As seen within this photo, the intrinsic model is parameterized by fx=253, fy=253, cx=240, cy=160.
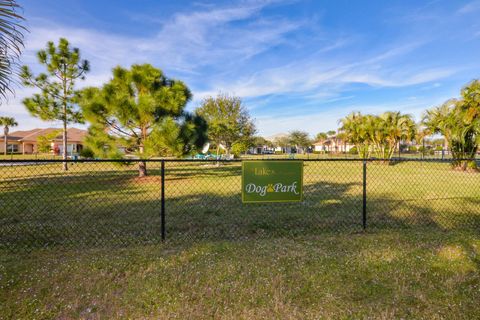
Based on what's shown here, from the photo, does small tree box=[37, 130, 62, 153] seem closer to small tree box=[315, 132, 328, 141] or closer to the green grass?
the green grass

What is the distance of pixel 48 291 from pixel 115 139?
932 centimetres

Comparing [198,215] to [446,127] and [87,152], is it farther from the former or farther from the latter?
[446,127]

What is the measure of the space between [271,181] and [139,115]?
27.0 feet

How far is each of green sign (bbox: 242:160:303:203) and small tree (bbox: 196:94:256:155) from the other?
18.9 meters

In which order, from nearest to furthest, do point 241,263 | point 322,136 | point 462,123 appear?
point 241,263 < point 462,123 < point 322,136

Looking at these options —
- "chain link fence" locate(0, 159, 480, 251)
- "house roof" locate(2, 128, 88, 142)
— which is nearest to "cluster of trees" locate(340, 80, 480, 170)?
"chain link fence" locate(0, 159, 480, 251)

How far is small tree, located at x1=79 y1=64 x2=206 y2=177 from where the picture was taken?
10125mm

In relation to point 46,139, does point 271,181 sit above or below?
below

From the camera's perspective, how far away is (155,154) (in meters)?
10.6

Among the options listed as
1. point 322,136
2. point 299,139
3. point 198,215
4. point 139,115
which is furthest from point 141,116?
point 322,136

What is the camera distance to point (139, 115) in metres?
10.4

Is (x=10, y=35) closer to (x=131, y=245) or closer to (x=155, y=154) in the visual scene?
(x=131, y=245)

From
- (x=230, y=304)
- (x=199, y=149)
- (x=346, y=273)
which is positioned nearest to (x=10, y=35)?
(x=230, y=304)

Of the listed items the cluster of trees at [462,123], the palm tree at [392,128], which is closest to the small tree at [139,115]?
the cluster of trees at [462,123]
